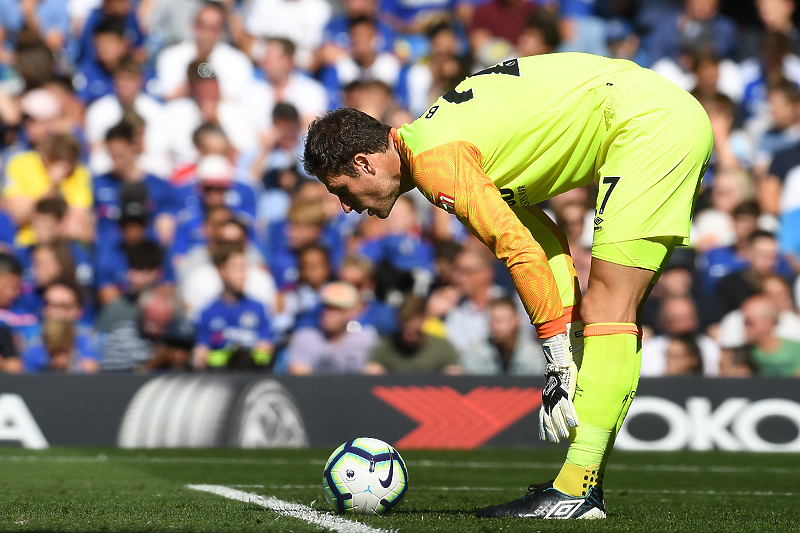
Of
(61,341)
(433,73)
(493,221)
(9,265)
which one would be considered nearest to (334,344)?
(61,341)

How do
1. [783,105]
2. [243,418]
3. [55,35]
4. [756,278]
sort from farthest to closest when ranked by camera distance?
[55,35]
[783,105]
[756,278]
[243,418]

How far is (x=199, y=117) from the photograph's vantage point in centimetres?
1154

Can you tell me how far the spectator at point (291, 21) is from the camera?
12.9 meters

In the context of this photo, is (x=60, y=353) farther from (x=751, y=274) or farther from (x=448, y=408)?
(x=751, y=274)

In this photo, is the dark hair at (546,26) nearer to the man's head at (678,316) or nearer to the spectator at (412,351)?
the man's head at (678,316)

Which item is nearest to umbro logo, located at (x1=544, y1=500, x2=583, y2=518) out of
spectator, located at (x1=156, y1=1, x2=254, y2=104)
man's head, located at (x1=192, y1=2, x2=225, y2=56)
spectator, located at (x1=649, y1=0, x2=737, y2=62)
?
spectator, located at (x1=156, y1=1, x2=254, y2=104)

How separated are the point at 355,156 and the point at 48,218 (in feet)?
21.8

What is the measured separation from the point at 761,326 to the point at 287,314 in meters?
4.32

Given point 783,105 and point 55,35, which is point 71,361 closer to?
point 55,35

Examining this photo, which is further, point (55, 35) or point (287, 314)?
point (55, 35)

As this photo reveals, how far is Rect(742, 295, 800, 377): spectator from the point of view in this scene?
952 centimetres

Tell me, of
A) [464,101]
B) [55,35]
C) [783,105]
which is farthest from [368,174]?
[55,35]

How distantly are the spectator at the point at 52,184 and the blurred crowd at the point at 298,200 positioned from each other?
22mm

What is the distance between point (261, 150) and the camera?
1157 cm
